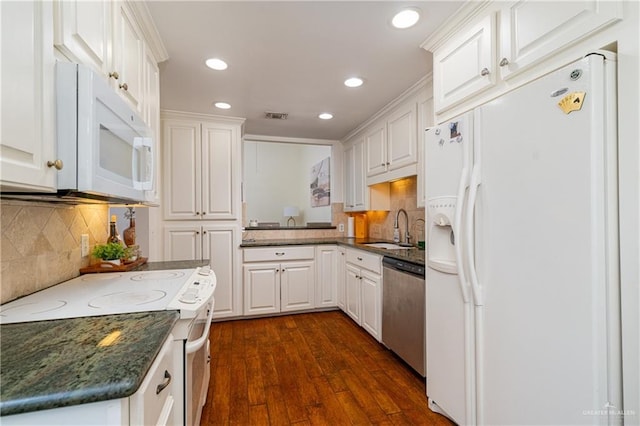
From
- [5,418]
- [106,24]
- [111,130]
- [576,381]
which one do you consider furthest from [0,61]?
[576,381]

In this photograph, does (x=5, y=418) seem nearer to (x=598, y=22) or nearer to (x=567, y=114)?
(x=567, y=114)

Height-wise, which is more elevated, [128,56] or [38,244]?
[128,56]

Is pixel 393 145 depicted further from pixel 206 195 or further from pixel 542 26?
pixel 206 195

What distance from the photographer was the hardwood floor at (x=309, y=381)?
1.68 metres

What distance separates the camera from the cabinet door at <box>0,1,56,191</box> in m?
0.69

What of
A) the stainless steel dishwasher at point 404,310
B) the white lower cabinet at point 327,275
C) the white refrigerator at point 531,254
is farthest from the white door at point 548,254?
the white lower cabinet at point 327,275

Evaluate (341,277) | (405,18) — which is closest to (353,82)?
(405,18)

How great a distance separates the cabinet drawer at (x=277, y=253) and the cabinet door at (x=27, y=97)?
95.9 inches

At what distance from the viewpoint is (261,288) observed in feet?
10.7

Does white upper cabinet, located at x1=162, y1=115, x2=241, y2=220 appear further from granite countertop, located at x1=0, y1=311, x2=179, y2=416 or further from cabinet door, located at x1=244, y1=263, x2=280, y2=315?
granite countertop, located at x1=0, y1=311, x2=179, y2=416

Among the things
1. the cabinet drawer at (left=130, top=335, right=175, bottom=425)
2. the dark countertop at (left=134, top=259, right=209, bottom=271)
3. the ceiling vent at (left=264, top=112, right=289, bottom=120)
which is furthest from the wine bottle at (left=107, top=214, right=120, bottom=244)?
the ceiling vent at (left=264, top=112, right=289, bottom=120)

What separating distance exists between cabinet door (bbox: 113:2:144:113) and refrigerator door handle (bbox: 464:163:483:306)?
5.56ft

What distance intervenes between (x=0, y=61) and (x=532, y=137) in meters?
1.65

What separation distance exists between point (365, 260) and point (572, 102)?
6.73 ft
